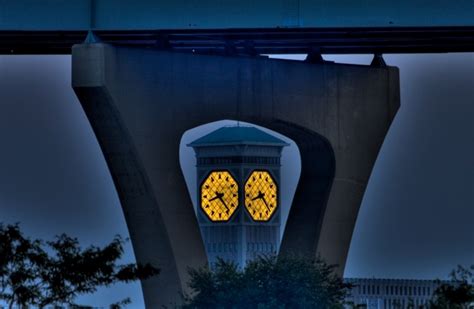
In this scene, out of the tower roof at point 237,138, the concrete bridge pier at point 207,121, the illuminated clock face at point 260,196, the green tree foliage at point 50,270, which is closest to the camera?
the green tree foliage at point 50,270

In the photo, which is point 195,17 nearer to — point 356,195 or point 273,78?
point 273,78

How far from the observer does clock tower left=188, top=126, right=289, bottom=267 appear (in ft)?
234

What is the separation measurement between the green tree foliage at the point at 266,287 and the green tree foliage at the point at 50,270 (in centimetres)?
203

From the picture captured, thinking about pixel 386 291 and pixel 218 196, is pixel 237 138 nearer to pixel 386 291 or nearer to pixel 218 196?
pixel 218 196

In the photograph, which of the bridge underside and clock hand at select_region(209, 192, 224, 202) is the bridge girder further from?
clock hand at select_region(209, 192, 224, 202)

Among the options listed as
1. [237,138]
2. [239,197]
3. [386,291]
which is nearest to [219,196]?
[239,197]

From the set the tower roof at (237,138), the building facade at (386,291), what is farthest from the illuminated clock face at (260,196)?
the building facade at (386,291)

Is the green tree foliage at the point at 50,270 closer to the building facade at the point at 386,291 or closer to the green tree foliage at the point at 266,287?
the green tree foliage at the point at 266,287

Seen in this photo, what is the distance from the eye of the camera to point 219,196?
7131 centimetres

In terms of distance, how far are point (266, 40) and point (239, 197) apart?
11.4 m

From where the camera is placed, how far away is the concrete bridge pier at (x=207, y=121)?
5616 cm

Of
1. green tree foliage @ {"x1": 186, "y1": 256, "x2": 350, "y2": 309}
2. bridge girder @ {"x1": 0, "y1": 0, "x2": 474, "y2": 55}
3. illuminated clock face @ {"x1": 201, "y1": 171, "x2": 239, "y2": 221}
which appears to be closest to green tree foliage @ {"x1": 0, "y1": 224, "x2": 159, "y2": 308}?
green tree foliage @ {"x1": 186, "y1": 256, "x2": 350, "y2": 309}

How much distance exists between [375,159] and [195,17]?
28.2 feet

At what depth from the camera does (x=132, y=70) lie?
5631 centimetres
